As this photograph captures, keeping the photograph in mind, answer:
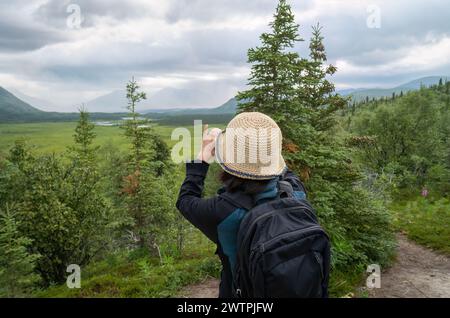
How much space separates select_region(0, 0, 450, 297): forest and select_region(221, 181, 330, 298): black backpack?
0.68 metres

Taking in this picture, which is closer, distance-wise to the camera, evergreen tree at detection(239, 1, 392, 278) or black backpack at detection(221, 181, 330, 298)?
black backpack at detection(221, 181, 330, 298)

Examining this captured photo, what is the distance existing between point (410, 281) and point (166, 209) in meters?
12.3

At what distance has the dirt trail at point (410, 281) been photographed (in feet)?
31.3

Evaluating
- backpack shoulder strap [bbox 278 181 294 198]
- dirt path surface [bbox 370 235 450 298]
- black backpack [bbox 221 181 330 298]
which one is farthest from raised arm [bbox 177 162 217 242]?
dirt path surface [bbox 370 235 450 298]

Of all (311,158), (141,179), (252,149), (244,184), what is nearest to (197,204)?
(244,184)

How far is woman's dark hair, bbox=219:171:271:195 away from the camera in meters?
2.36

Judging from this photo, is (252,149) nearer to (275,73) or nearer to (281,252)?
(281,252)

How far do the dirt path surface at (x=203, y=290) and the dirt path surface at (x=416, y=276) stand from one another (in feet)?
14.6

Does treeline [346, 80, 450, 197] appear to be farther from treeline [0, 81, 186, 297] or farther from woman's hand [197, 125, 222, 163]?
woman's hand [197, 125, 222, 163]

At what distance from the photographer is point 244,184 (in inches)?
94.3
